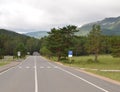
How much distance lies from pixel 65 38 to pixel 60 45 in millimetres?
3897

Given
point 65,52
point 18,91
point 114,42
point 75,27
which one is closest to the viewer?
point 18,91

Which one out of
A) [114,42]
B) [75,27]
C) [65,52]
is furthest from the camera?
[114,42]

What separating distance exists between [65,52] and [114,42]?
2582 centimetres

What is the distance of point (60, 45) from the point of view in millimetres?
96000

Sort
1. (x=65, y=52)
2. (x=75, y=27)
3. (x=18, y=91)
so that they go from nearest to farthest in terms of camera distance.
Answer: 1. (x=18, y=91)
2. (x=65, y=52)
3. (x=75, y=27)

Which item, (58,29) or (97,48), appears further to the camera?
(97,48)

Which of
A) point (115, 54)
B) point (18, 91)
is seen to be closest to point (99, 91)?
point (18, 91)

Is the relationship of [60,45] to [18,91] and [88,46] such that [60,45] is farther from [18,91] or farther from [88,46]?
→ [18,91]

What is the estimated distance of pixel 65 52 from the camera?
95.8 metres

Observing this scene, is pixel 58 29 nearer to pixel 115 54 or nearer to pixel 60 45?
pixel 60 45

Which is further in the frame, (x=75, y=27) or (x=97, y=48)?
(x=97, y=48)

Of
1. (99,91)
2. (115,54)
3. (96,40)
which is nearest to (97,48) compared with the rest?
(96,40)

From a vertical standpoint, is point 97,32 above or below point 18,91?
above

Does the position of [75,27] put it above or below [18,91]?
above
